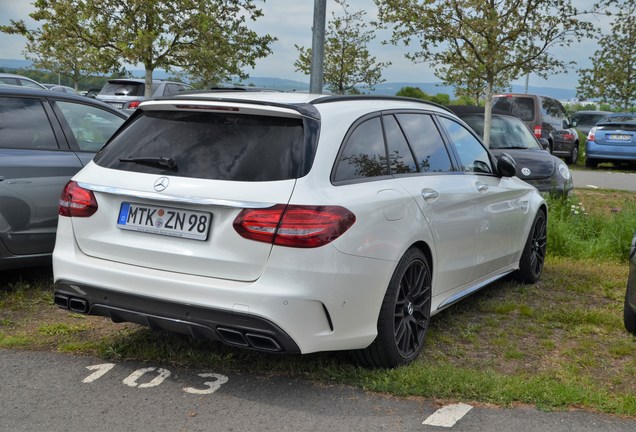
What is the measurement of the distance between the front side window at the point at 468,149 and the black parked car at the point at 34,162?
2.90 metres

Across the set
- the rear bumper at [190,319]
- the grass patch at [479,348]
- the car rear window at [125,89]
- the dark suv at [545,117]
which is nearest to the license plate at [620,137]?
the dark suv at [545,117]

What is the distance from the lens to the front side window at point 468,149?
578 centimetres

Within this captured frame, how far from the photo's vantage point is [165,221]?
161 inches

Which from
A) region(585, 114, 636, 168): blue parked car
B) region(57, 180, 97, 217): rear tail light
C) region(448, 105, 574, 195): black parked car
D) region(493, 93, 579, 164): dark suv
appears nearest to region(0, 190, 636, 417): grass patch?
region(57, 180, 97, 217): rear tail light

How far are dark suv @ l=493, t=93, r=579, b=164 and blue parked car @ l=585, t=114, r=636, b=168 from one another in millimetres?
682

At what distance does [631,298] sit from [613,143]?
56.7 ft

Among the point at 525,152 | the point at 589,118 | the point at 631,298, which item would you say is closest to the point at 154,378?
the point at 631,298

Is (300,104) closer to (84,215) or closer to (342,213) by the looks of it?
(342,213)

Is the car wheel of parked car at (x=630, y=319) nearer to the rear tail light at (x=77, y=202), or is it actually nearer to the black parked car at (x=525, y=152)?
the rear tail light at (x=77, y=202)

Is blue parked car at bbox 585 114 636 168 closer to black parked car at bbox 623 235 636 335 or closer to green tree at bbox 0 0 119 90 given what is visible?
green tree at bbox 0 0 119 90

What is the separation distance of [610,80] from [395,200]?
29.2 meters

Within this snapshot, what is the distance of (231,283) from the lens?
394cm

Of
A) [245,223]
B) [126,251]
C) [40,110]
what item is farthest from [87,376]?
[40,110]

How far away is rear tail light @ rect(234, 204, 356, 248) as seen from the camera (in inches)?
152
